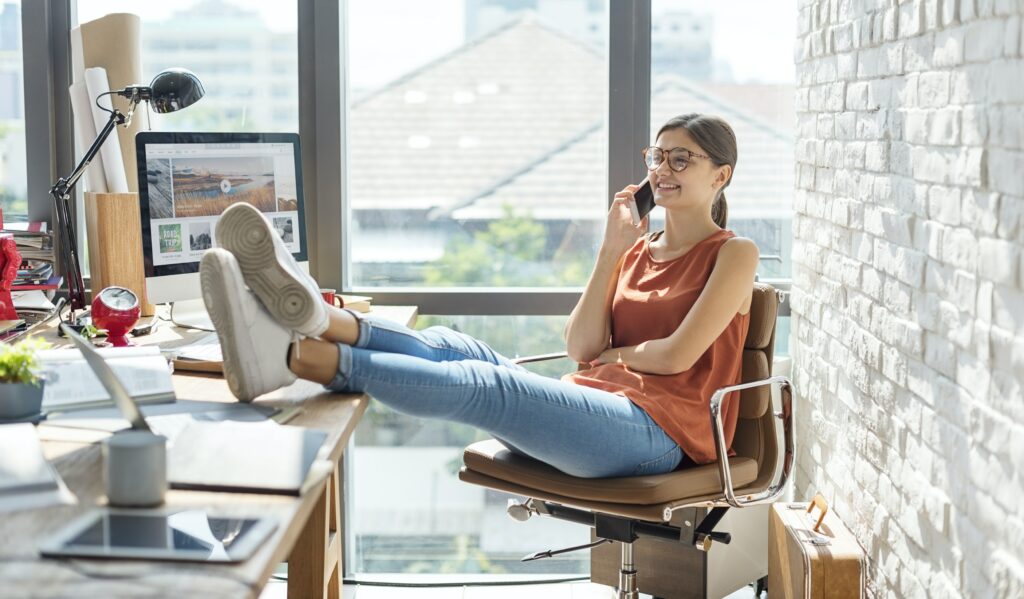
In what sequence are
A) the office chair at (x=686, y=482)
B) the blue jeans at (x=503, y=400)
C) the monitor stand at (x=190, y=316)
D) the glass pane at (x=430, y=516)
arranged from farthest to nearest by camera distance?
the glass pane at (x=430, y=516) → the monitor stand at (x=190, y=316) → the office chair at (x=686, y=482) → the blue jeans at (x=503, y=400)

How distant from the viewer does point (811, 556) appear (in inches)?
95.8

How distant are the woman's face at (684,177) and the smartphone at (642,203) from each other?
4.8 inches

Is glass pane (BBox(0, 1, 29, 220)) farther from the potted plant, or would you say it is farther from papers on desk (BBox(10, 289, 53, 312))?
the potted plant

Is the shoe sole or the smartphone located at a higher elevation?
the smartphone

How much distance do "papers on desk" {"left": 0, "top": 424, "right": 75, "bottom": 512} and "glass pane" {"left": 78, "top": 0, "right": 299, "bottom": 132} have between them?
175cm

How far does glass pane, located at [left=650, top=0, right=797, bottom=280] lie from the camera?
318 centimetres

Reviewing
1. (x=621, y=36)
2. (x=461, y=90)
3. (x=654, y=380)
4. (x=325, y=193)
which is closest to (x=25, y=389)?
(x=654, y=380)

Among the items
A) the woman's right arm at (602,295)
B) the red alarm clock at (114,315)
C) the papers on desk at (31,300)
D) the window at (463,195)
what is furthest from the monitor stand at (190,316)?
the woman's right arm at (602,295)

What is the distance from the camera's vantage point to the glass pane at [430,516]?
332 cm

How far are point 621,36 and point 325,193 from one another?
959 mm

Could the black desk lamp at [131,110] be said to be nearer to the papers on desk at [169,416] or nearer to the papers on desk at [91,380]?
the papers on desk at [91,380]

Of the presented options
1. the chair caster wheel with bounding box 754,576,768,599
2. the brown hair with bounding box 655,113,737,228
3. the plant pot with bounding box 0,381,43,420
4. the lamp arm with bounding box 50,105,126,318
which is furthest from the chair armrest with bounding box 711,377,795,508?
the lamp arm with bounding box 50,105,126,318

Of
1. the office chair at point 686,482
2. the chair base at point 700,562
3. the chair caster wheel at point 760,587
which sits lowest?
the chair caster wheel at point 760,587

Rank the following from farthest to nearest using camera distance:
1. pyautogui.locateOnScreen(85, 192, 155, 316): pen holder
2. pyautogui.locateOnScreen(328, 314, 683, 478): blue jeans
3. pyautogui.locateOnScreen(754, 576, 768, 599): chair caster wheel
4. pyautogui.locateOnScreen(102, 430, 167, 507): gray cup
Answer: pyautogui.locateOnScreen(754, 576, 768, 599): chair caster wheel
pyautogui.locateOnScreen(85, 192, 155, 316): pen holder
pyautogui.locateOnScreen(328, 314, 683, 478): blue jeans
pyautogui.locateOnScreen(102, 430, 167, 507): gray cup
